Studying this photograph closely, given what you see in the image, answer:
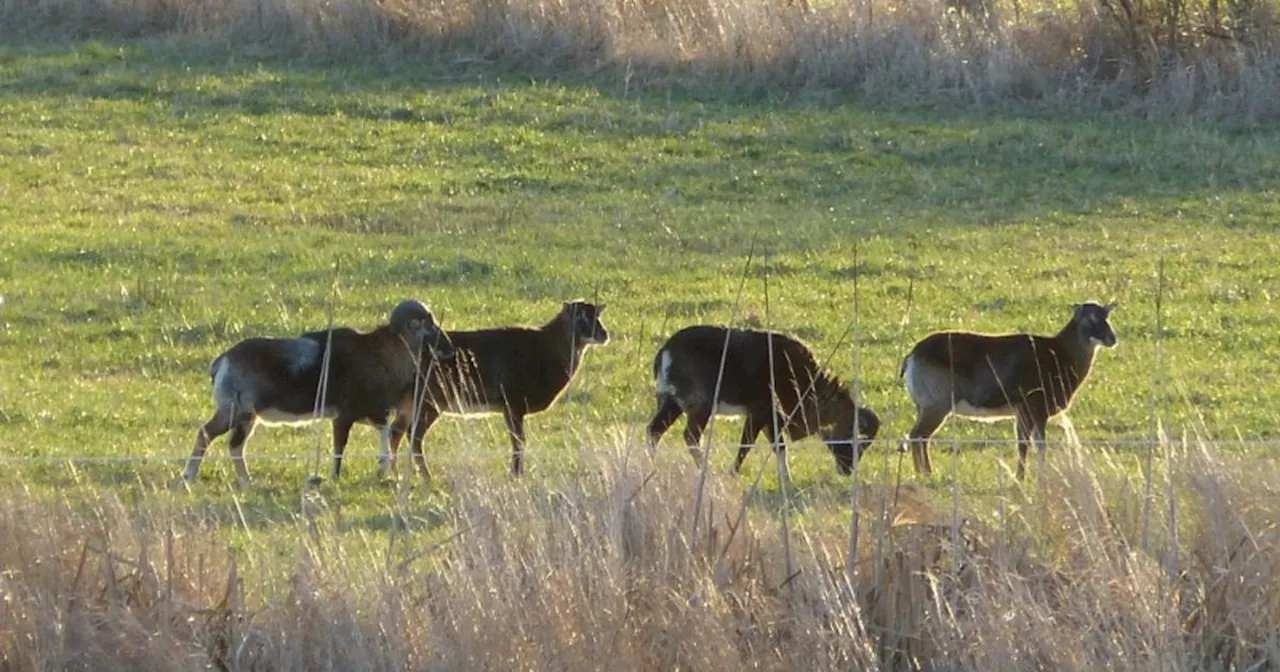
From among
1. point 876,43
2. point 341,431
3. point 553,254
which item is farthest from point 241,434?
point 876,43

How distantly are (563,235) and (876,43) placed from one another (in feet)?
23.5

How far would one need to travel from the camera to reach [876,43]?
87.6ft

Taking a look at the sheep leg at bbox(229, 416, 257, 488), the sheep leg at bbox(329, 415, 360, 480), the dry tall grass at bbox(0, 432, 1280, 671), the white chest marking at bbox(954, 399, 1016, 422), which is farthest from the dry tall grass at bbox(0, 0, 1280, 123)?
the dry tall grass at bbox(0, 432, 1280, 671)

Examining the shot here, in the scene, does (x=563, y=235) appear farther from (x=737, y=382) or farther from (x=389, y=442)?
(x=389, y=442)

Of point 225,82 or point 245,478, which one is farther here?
point 225,82

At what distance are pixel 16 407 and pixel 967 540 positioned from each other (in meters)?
7.30

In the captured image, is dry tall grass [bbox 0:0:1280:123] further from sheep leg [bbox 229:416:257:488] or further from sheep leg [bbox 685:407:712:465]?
sheep leg [bbox 229:416:257:488]

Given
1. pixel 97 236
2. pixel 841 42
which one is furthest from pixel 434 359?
pixel 841 42

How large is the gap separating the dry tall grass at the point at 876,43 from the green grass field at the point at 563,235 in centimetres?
61

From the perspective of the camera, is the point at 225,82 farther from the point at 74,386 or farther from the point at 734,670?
the point at 734,670

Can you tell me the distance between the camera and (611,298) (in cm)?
1839

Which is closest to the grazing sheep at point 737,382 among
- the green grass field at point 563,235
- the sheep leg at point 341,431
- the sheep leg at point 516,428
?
the green grass field at point 563,235

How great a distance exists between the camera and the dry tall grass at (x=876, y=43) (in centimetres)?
2609

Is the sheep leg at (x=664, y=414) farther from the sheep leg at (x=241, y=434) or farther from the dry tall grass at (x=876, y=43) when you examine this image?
the dry tall grass at (x=876, y=43)
